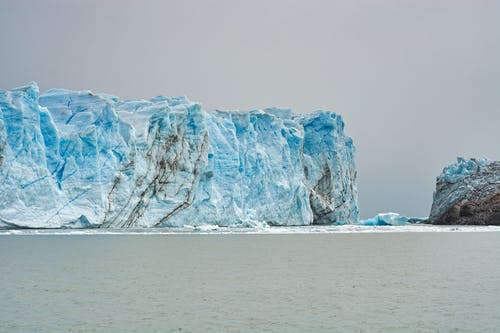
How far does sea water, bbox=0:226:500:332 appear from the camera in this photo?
240 inches

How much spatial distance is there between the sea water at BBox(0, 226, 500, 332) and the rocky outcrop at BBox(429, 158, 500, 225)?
64.9 feet

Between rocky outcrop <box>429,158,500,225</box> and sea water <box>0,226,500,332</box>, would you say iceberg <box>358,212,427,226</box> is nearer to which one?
rocky outcrop <box>429,158,500,225</box>

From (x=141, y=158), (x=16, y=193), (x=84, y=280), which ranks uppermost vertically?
(x=141, y=158)

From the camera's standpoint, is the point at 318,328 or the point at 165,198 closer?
the point at 318,328

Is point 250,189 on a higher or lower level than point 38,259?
higher

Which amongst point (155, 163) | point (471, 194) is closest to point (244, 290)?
point (155, 163)

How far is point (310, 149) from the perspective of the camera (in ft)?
114

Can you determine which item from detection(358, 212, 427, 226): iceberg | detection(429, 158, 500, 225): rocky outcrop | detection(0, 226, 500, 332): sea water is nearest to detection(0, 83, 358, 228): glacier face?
detection(358, 212, 427, 226): iceberg

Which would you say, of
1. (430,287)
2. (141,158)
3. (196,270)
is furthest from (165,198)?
(430,287)

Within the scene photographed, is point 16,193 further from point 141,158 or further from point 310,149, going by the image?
point 310,149

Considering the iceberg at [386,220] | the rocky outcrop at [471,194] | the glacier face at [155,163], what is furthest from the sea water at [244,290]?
the rocky outcrop at [471,194]

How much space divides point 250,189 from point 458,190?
12.9m

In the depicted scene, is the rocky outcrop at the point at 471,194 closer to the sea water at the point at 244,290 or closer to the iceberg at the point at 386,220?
the iceberg at the point at 386,220

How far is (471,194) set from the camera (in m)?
33.4
